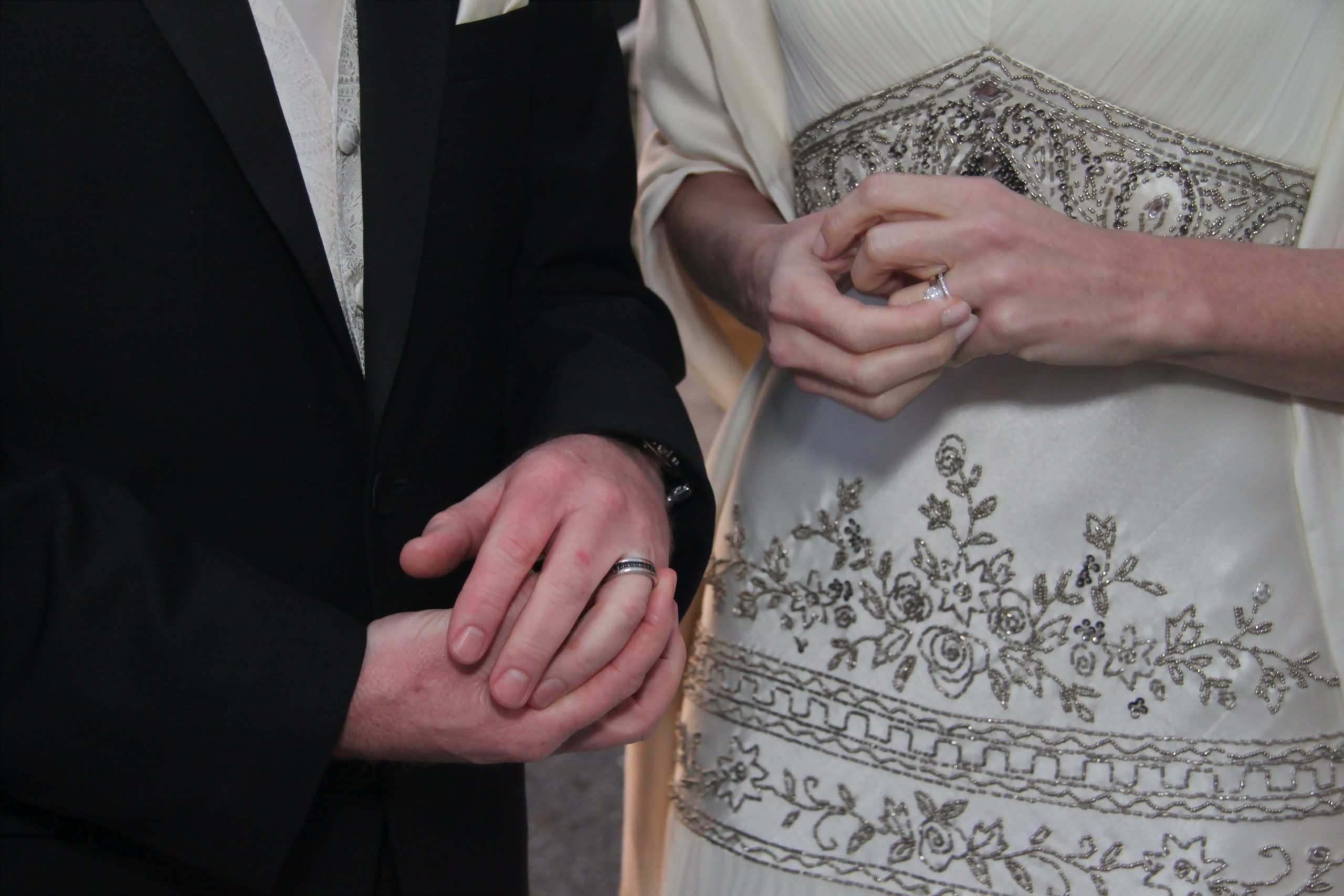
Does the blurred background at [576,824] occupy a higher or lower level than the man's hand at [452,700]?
lower

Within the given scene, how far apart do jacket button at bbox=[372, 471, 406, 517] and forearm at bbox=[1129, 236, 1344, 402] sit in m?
0.72

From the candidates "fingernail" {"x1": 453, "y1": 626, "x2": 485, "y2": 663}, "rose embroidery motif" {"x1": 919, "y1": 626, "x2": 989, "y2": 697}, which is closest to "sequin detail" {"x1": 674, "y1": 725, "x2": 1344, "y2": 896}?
"rose embroidery motif" {"x1": 919, "y1": 626, "x2": 989, "y2": 697}


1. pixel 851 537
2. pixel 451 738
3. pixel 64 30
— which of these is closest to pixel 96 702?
pixel 451 738

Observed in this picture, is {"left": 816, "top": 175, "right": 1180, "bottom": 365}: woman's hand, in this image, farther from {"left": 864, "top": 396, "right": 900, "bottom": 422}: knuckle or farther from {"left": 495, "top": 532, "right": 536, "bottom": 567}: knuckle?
{"left": 495, "top": 532, "right": 536, "bottom": 567}: knuckle

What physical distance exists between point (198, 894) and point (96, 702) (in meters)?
0.29

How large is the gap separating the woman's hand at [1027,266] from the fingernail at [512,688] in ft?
1.64

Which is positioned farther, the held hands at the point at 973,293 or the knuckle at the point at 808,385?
the knuckle at the point at 808,385

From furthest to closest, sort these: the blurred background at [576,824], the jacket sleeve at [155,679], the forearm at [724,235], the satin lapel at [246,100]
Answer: the blurred background at [576,824]
the forearm at [724,235]
the satin lapel at [246,100]
the jacket sleeve at [155,679]

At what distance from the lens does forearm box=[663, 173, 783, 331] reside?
1.35 m

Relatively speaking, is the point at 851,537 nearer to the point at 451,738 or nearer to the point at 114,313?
the point at 451,738

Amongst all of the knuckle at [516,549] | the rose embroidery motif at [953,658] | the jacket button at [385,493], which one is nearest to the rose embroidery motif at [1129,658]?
the rose embroidery motif at [953,658]

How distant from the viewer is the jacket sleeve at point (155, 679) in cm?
90

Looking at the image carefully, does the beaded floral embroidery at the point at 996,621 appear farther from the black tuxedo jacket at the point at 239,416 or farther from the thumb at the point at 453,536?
the thumb at the point at 453,536

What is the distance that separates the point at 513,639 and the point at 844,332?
410 millimetres
